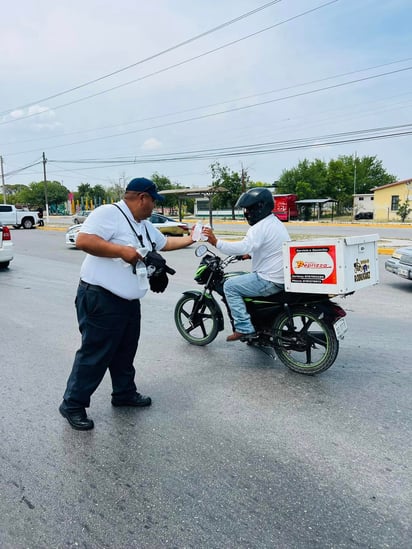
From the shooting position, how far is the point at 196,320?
5.14 m

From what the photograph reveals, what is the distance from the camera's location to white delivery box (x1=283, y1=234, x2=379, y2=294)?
3.78m

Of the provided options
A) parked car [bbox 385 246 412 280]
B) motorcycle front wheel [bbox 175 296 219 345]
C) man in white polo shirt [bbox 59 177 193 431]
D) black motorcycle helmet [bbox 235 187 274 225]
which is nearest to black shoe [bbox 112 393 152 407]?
man in white polo shirt [bbox 59 177 193 431]

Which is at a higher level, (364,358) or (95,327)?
(95,327)

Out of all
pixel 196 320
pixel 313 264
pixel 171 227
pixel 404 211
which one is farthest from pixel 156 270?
pixel 404 211

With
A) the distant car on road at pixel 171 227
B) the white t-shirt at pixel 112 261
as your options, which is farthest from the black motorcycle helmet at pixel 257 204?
the distant car on road at pixel 171 227

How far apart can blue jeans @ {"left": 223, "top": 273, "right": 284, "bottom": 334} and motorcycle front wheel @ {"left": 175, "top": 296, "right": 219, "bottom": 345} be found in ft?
1.89

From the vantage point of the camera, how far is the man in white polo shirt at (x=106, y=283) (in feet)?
9.77

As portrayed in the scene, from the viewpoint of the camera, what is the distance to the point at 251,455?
9.45 feet

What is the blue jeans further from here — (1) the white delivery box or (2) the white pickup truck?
(2) the white pickup truck

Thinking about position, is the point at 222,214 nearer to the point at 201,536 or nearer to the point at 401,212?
the point at 401,212

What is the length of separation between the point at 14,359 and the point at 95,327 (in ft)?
7.10

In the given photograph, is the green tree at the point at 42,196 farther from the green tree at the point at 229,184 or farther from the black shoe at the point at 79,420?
the black shoe at the point at 79,420

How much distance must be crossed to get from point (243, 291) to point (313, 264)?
2.53ft

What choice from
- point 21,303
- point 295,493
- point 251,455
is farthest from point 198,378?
point 21,303
